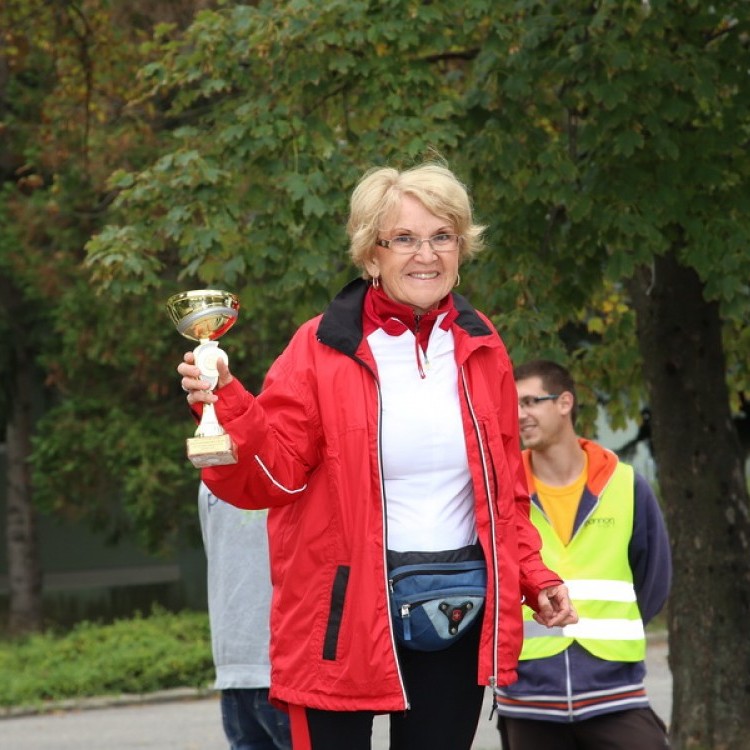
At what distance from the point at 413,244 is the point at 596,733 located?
6.88ft

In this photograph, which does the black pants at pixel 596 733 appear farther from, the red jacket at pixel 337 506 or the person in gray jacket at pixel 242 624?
the red jacket at pixel 337 506

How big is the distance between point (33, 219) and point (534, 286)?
37.5 ft

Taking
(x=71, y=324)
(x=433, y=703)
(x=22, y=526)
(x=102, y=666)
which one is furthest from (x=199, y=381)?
(x=22, y=526)

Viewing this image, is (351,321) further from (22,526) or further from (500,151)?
(22,526)

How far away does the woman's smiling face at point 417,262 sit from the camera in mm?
3615

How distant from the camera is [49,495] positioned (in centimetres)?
1972

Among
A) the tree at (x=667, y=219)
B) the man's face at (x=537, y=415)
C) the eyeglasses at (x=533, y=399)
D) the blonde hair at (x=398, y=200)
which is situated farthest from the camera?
the tree at (x=667, y=219)

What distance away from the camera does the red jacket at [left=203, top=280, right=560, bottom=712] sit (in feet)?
11.0

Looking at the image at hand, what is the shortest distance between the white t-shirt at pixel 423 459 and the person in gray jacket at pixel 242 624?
193 centimetres

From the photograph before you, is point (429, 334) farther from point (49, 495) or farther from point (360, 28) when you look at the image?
point (49, 495)

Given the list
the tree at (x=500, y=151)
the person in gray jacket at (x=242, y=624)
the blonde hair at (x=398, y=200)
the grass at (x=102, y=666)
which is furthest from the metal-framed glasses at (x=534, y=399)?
the grass at (x=102, y=666)

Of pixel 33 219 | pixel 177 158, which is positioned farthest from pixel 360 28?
pixel 33 219

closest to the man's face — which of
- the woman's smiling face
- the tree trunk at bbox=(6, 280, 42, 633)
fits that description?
the woman's smiling face

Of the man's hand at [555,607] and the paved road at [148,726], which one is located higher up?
the man's hand at [555,607]
